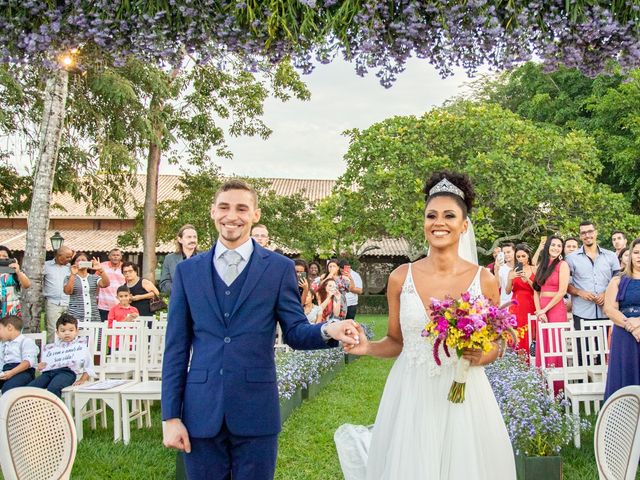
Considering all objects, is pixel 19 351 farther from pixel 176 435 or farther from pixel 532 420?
pixel 532 420

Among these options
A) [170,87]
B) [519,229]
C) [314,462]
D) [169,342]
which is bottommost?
[314,462]

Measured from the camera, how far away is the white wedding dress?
3416 mm

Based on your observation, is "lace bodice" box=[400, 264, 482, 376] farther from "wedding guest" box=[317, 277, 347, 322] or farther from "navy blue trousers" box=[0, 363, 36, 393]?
"wedding guest" box=[317, 277, 347, 322]

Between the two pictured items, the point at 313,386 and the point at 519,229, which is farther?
the point at 519,229

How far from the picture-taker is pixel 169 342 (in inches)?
117

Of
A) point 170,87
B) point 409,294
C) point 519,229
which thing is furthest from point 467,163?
point 409,294

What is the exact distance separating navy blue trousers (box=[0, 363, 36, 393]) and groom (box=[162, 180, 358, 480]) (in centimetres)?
425

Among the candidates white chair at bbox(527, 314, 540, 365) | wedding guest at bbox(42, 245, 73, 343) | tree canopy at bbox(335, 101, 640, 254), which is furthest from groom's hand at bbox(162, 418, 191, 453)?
tree canopy at bbox(335, 101, 640, 254)

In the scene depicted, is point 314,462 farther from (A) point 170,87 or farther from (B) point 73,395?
(A) point 170,87

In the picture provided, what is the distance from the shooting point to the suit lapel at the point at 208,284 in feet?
9.62

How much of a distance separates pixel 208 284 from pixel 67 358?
458 cm

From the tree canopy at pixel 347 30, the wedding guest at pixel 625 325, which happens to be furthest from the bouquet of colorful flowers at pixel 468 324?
the wedding guest at pixel 625 325

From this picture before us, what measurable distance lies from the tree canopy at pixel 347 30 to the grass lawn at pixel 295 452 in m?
3.40

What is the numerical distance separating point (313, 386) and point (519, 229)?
18.0 metres
